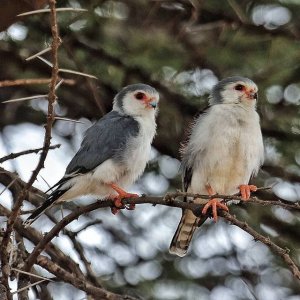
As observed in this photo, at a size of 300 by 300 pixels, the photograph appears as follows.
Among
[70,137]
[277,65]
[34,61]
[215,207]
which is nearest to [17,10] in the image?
[215,207]

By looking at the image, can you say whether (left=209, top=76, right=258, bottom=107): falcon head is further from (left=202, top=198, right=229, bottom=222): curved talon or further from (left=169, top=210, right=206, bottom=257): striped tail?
(left=202, top=198, right=229, bottom=222): curved talon

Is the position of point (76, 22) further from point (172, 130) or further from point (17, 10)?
point (17, 10)

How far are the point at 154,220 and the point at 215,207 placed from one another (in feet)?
7.62

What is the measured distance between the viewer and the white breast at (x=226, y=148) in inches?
174

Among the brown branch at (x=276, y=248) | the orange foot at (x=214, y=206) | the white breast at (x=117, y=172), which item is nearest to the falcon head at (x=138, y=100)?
the white breast at (x=117, y=172)

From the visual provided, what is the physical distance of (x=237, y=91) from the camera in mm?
4633

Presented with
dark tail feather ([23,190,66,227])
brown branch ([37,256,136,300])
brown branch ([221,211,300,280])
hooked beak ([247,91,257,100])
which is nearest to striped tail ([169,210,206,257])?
hooked beak ([247,91,257,100])

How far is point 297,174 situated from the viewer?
5133 mm

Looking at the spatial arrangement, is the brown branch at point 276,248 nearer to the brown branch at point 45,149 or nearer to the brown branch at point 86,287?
the brown branch at point 86,287

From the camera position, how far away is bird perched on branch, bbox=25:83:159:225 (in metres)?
4.23

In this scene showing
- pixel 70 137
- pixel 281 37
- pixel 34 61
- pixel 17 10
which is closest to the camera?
pixel 17 10

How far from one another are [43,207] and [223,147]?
1175 millimetres

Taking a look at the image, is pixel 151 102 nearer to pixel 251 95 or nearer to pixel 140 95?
pixel 140 95

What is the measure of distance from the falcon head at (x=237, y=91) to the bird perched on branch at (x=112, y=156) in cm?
41
